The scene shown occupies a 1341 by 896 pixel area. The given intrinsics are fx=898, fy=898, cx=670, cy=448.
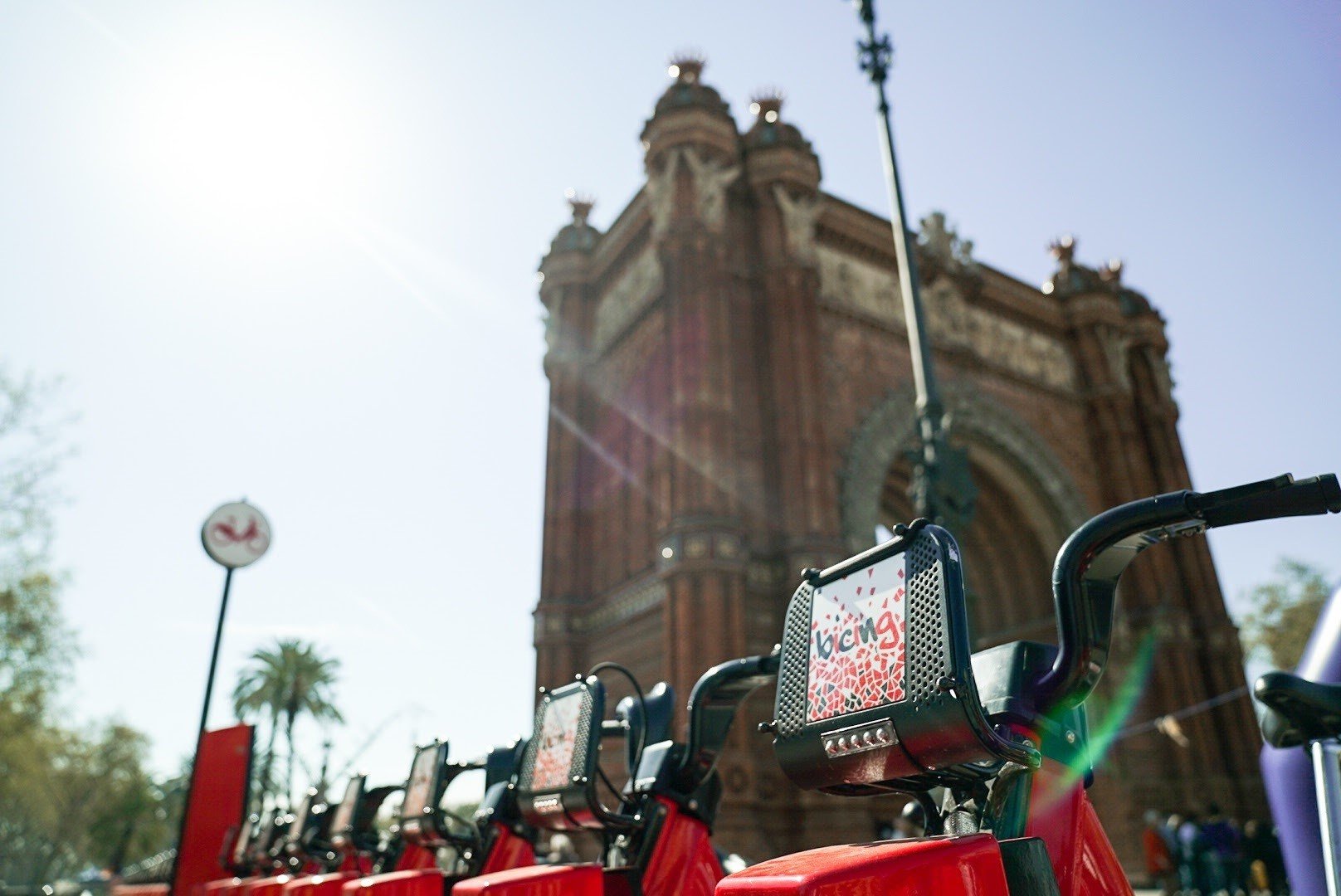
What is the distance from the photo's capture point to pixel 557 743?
378 cm

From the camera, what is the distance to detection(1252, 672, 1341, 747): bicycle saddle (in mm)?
2223

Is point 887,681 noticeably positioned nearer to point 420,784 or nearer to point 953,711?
point 953,711

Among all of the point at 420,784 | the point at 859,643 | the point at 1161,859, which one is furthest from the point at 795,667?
the point at 1161,859

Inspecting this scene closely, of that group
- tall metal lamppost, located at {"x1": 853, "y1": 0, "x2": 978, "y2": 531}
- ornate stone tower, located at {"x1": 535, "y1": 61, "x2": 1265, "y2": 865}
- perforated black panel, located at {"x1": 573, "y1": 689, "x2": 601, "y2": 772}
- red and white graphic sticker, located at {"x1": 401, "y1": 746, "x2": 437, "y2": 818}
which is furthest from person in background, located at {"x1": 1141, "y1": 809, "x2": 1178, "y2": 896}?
perforated black panel, located at {"x1": 573, "y1": 689, "x2": 601, "y2": 772}

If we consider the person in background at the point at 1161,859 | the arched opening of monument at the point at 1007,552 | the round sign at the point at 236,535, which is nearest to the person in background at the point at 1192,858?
the person in background at the point at 1161,859

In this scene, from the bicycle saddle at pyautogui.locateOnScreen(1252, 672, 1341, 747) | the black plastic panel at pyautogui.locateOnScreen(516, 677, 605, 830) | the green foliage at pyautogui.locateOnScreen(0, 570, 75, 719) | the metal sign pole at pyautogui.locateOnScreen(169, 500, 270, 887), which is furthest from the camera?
the green foliage at pyautogui.locateOnScreen(0, 570, 75, 719)

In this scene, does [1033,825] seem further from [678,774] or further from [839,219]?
[839,219]

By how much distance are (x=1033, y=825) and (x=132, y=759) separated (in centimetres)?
6975

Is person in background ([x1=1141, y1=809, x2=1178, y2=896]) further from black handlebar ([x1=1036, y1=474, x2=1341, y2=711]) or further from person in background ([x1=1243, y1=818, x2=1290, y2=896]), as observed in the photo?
black handlebar ([x1=1036, y1=474, x2=1341, y2=711])

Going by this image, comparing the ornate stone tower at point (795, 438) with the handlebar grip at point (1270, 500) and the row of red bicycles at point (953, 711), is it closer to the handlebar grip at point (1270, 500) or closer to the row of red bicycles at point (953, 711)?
the row of red bicycles at point (953, 711)

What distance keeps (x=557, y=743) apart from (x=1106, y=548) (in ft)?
8.47

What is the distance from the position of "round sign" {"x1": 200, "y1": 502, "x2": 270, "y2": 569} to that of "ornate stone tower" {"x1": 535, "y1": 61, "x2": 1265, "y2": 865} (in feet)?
30.3

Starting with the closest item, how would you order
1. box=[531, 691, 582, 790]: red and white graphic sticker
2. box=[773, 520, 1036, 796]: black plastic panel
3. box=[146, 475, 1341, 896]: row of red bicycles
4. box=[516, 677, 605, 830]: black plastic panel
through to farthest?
1. box=[146, 475, 1341, 896]: row of red bicycles
2. box=[773, 520, 1036, 796]: black plastic panel
3. box=[516, 677, 605, 830]: black plastic panel
4. box=[531, 691, 582, 790]: red and white graphic sticker

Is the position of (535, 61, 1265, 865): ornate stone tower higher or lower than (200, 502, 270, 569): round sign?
higher
